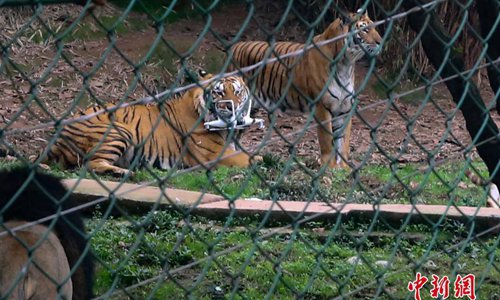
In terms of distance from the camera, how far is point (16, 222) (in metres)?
3.65

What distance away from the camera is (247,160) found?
30.4 feet

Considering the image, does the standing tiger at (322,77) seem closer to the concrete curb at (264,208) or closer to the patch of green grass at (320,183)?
the patch of green grass at (320,183)

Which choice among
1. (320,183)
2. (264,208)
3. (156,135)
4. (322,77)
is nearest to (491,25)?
(264,208)

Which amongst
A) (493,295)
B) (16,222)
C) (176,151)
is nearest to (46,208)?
(16,222)

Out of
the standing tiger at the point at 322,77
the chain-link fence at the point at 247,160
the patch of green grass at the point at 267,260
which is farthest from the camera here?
the standing tiger at the point at 322,77

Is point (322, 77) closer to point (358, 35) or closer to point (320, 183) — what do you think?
point (358, 35)

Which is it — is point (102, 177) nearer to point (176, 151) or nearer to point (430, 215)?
point (176, 151)

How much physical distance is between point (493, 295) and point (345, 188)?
3153mm

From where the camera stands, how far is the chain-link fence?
2693mm

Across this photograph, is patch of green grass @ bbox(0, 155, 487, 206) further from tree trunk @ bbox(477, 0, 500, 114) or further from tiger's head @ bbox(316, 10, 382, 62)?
tree trunk @ bbox(477, 0, 500, 114)

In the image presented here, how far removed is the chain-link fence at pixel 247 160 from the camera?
2693mm

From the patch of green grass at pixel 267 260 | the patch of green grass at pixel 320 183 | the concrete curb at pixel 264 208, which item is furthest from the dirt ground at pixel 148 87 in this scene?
the patch of green grass at pixel 267 260

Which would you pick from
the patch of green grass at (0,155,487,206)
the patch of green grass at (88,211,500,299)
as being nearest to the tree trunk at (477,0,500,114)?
the patch of green grass at (88,211,500,299)

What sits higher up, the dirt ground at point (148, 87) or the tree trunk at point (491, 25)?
the tree trunk at point (491, 25)
